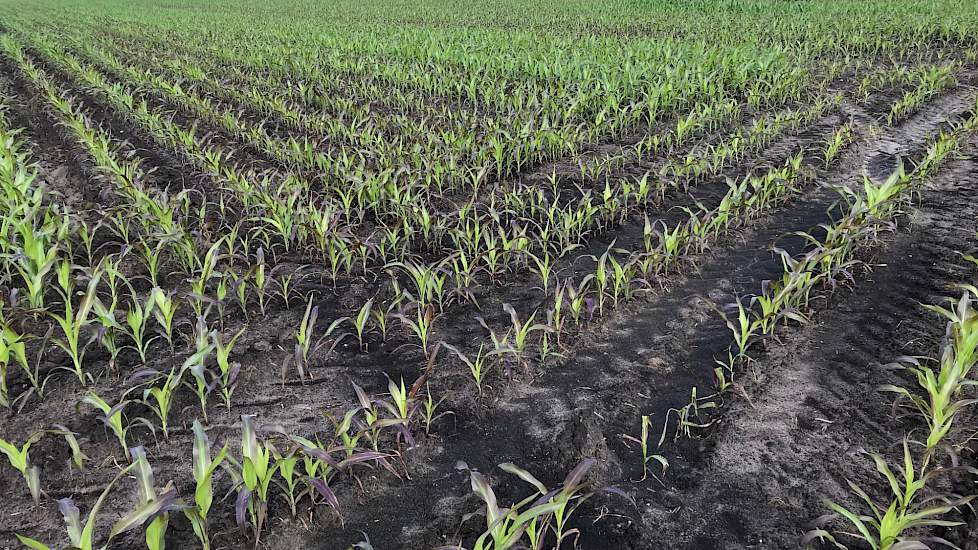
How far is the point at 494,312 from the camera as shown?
346 cm

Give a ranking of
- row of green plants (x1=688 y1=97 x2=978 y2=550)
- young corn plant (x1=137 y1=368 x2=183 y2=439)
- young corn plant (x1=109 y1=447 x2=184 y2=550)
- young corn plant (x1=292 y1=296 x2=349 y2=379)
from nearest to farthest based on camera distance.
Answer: young corn plant (x1=109 y1=447 x2=184 y2=550)
row of green plants (x1=688 y1=97 x2=978 y2=550)
young corn plant (x1=137 y1=368 x2=183 y2=439)
young corn plant (x1=292 y1=296 x2=349 y2=379)

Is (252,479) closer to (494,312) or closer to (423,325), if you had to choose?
(423,325)

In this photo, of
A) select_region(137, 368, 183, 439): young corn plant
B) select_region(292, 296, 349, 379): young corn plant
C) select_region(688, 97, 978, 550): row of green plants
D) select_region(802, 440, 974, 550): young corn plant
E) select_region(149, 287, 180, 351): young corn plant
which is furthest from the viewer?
select_region(149, 287, 180, 351): young corn plant

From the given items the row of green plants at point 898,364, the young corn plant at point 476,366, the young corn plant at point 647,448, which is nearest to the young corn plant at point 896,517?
the row of green plants at point 898,364

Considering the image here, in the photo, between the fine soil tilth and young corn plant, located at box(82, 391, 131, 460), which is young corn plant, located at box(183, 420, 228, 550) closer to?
the fine soil tilth

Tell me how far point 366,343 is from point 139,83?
27.2ft

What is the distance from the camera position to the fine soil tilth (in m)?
2.17

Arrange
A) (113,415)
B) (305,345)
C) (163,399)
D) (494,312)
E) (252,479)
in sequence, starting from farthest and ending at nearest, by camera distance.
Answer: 1. (494,312)
2. (305,345)
3. (163,399)
4. (113,415)
5. (252,479)

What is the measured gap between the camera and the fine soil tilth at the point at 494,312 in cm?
217

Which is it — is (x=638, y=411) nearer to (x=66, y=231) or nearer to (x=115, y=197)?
(x=66, y=231)

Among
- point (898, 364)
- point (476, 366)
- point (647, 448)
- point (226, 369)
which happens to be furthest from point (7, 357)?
point (898, 364)

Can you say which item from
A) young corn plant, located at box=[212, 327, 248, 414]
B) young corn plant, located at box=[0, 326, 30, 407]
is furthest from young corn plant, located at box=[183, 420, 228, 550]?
young corn plant, located at box=[0, 326, 30, 407]

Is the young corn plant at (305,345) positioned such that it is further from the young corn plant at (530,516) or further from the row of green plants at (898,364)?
the row of green plants at (898,364)

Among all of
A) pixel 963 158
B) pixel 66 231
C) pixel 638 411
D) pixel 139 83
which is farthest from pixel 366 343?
pixel 139 83
